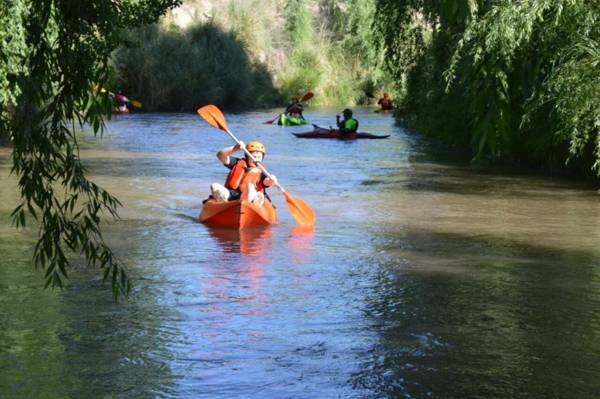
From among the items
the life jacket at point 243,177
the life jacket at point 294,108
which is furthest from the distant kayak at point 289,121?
the life jacket at point 243,177

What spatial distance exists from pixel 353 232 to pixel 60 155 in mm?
8579

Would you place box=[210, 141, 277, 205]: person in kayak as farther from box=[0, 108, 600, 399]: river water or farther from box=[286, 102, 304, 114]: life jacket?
box=[286, 102, 304, 114]: life jacket

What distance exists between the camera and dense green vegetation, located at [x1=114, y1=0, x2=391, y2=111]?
1806 inches

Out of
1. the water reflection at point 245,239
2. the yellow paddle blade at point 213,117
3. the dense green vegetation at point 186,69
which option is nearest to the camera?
the water reflection at point 245,239

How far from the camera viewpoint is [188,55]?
46812 mm

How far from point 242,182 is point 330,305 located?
195 inches

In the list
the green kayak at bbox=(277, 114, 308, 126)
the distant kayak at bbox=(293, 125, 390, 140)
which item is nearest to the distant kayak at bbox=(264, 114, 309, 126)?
the green kayak at bbox=(277, 114, 308, 126)

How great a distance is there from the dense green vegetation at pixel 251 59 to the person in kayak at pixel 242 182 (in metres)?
29.4

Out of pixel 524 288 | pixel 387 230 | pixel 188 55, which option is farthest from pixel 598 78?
pixel 188 55

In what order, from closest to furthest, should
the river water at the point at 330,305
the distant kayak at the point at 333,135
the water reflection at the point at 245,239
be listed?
the river water at the point at 330,305 < the water reflection at the point at 245,239 < the distant kayak at the point at 333,135

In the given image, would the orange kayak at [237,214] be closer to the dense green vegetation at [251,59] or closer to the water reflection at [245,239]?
the water reflection at [245,239]

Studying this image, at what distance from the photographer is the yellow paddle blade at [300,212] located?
1373cm

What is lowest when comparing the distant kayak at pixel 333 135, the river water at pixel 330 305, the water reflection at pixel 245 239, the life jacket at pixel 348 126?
the water reflection at pixel 245 239

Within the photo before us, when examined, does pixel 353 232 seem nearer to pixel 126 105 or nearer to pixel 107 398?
pixel 107 398
